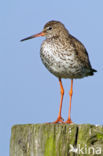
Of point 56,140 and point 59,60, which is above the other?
point 59,60

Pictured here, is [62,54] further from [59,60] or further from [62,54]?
[59,60]

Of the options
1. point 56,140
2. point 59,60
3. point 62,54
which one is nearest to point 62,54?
point 62,54

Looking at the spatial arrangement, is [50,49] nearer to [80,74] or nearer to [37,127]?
[80,74]

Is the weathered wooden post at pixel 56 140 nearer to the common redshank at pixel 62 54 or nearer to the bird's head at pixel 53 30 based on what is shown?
the common redshank at pixel 62 54

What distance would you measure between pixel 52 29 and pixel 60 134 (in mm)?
5602

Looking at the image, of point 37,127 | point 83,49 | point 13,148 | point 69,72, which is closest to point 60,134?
point 37,127

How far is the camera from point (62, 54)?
30.8 ft

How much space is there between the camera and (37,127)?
5.43 metres

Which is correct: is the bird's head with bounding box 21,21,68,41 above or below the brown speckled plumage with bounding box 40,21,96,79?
above

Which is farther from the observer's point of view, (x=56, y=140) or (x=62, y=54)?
(x=62, y=54)

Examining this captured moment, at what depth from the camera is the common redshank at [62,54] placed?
30.8 feet

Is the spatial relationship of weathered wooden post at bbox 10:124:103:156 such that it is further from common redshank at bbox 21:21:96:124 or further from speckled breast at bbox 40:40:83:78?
speckled breast at bbox 40:40:83:78

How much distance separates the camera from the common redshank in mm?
9391

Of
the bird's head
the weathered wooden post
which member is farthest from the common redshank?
the weathered wooden post
